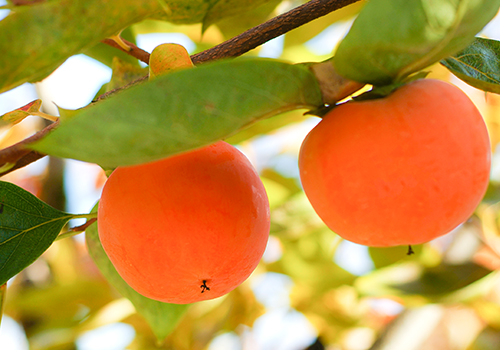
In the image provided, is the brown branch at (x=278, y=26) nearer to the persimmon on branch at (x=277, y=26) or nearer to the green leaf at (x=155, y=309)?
the persimmon on branch at (x=277, y=26)

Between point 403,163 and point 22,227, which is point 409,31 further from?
point 22,227

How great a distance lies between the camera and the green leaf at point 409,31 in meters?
0.29

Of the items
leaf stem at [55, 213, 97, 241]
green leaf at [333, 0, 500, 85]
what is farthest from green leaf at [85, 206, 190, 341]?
green leaf at [333, 0, 500, 85]

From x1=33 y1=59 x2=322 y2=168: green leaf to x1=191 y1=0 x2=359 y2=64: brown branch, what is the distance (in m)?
0.14

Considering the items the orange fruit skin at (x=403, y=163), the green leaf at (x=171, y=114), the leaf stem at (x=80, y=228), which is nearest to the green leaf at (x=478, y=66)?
the orange fruit skin at (x=403, y=163)

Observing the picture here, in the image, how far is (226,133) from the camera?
303mm

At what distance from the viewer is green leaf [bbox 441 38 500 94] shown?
45 centimetres

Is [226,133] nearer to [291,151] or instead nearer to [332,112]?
[332,112]

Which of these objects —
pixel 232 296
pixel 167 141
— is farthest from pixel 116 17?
pixel 232 296

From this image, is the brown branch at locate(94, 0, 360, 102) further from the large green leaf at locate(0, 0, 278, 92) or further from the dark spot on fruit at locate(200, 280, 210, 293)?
the dark spot on fruit at locate(200, 280, 210, 293)

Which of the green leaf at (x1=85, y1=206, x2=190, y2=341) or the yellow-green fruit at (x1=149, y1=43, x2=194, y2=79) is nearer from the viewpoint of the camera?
the yellow-green fruit at (x1=149, y1=43, x2=194, y2=79)

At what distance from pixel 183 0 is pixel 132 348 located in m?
1.07

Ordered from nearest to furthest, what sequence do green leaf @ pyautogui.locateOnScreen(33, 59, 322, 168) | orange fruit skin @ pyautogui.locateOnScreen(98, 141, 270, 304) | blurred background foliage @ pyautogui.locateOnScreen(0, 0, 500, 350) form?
green leaf @ pyautogui.locateOnScreen(33, 59, 322, 168)
orange fruit skin @ pyautogui.locateOnScreen(98, 141, 270, 304)
blurred background foliage @ pyautogui.locateOnScreen(0, 0, 500, 350)

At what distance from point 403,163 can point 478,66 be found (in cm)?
20
